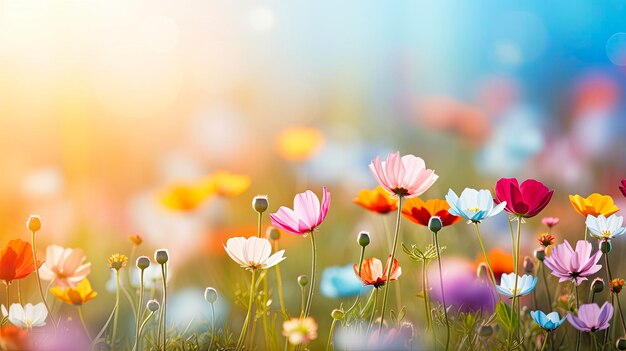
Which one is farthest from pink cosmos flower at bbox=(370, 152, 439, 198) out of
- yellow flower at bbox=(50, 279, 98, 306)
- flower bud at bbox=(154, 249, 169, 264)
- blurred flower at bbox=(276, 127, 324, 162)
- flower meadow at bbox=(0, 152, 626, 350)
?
blurred flower at bbox=(276, 127, 324, 162)

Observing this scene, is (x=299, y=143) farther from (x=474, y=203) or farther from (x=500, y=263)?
(x=474, y=203)

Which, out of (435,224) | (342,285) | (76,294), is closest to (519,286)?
(435,224)

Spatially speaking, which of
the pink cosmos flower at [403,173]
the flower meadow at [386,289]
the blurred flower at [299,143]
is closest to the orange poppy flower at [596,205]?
the flower meadow at [386,289]

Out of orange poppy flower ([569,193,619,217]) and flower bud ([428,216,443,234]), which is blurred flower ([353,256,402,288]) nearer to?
flower bud ([428,216,443,234])

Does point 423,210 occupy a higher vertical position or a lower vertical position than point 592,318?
higher

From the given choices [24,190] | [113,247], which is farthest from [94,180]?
[113,247]

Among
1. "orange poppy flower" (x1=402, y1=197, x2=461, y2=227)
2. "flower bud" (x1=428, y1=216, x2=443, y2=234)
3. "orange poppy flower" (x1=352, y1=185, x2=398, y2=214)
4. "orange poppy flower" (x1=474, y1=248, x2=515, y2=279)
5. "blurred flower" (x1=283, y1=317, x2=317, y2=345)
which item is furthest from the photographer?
"orange poppy flower" (x1=474, y1=248, x2=515, y2=279)
